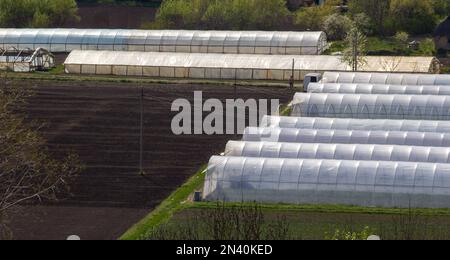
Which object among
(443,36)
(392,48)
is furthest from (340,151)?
(443,36)

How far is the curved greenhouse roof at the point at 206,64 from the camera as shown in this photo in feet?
209

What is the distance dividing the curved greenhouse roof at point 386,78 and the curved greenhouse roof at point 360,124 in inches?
367

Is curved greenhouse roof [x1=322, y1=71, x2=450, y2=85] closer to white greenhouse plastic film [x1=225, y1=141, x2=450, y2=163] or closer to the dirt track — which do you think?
the dirt track

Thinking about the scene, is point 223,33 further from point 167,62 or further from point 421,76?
point 421,76

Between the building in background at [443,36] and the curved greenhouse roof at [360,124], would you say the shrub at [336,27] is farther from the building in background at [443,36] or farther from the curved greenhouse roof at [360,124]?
the curved greenhouse roof at [360,124]

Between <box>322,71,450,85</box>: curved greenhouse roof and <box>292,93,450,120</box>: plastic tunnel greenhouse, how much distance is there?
365 cm

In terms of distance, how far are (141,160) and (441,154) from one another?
1035 centimetres

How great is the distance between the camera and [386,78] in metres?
55.8

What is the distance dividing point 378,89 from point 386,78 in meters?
2.26

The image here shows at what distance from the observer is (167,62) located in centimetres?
6600

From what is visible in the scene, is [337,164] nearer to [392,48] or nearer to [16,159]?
[16,159]

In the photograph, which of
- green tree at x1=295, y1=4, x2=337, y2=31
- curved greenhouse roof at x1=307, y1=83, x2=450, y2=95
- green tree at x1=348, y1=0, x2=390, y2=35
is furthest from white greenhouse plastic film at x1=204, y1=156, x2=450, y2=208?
green tree at x1=295, y1=4, x2=337, y2=31

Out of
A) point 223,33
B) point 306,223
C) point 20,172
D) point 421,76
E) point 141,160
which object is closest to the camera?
point 306,223
